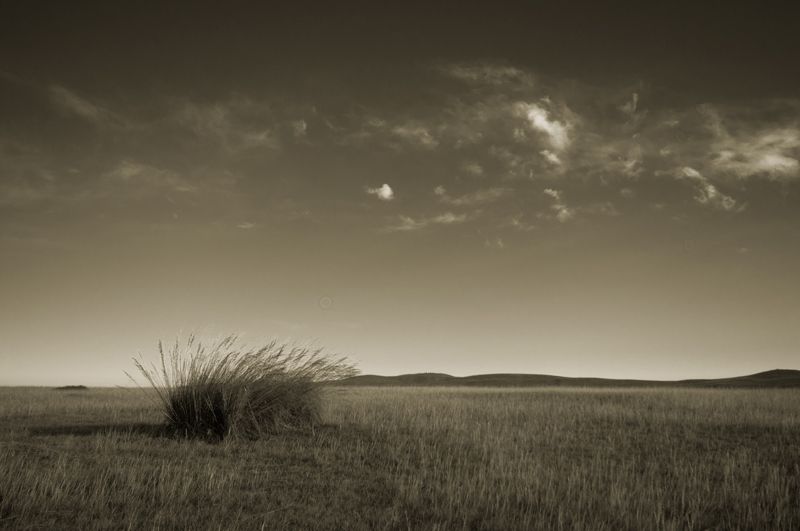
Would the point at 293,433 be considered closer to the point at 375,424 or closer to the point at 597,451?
the point at 375,424

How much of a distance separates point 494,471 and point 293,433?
4.10m

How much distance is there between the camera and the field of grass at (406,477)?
14.6 ft

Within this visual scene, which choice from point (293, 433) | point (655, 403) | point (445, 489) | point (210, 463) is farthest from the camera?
point (655, 403)

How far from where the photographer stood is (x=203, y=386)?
29.2ft

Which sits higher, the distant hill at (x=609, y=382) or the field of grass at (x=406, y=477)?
the field of grass at (x=406, y=477)

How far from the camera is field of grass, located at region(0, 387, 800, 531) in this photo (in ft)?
14.6

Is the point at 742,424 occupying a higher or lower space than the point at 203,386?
lower

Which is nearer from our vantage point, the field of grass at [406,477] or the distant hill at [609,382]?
the field of grass at [406,477]

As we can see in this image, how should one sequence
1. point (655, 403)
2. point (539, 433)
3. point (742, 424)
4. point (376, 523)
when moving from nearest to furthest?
point (376, 523) < point (539, 433) < point (742, 424) < point (655, 403)

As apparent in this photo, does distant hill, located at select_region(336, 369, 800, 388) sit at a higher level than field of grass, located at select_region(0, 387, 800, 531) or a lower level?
lower

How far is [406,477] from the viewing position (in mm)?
5965

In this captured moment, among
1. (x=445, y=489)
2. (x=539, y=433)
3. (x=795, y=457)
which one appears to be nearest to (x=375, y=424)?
(x=539, y=433)

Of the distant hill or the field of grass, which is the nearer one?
the field of grass

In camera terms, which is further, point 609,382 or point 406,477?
point 609,382
